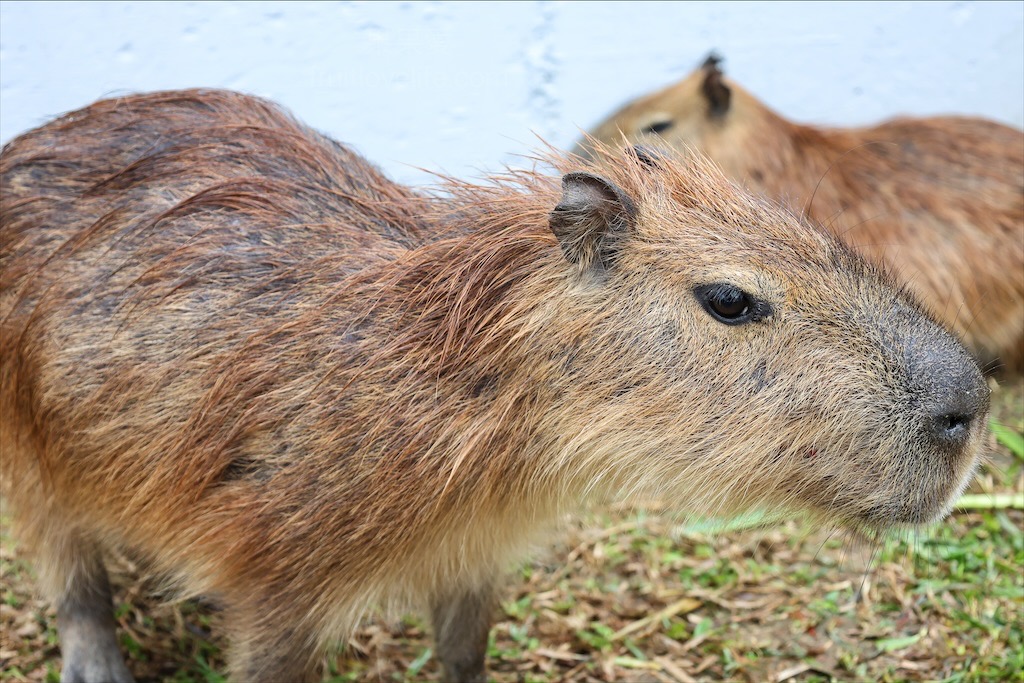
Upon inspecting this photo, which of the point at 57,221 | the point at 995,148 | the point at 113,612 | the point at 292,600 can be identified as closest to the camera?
the point at 292,600

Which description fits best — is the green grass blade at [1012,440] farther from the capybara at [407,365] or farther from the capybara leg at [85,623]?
the capybara leg at [85,623]

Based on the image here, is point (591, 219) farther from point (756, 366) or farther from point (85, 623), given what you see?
point (85, 623)

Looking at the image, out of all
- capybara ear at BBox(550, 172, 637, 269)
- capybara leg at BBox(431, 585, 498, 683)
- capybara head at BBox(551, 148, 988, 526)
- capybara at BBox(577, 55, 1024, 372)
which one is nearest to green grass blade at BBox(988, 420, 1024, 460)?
capybara at BBox(577, 55, 1024, 372)

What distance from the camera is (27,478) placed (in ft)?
11.3

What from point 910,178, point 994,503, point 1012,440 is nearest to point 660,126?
point 910,178

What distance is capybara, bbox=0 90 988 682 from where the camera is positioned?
8.46 ft

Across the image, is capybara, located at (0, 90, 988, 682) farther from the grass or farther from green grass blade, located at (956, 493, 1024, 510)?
green grass blade, located at (956, 493, 1024, 510)

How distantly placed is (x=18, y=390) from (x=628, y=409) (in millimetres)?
1893

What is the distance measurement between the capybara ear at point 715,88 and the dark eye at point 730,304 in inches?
125

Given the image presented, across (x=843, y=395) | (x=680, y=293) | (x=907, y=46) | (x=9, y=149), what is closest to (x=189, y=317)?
(x=9, y=149)

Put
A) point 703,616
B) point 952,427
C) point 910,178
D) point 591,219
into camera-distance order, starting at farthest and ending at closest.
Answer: point 910,178, point 703,616, point 591,219, point 952,427

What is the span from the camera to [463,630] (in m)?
3.60

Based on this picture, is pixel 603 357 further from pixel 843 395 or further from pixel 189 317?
pixel 189 317

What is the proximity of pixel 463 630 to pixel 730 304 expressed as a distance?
5.35ft
